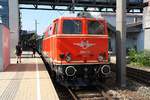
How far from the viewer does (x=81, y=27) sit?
50.9ft

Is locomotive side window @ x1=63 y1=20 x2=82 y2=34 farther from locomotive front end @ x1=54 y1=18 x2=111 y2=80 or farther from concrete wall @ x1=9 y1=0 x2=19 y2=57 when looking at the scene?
concrete wall @ x1=9 y1=0 x2=19 y2=57

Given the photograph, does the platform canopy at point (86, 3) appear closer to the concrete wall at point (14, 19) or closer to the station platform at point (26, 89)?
the concrete wall at point (14, 19)

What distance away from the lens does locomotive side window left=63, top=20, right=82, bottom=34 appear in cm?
1531

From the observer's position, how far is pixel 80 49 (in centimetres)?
1521

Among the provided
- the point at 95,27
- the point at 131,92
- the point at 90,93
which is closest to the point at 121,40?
the point at 95,27

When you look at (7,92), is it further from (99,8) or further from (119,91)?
(99,8)

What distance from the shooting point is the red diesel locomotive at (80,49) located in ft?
49.2

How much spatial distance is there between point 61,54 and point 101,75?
1.87 metres

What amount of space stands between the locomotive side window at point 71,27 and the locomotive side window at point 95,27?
0.42 metres

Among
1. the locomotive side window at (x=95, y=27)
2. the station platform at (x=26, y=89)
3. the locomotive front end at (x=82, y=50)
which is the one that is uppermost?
the locomotive side window at (x=95, y=27)

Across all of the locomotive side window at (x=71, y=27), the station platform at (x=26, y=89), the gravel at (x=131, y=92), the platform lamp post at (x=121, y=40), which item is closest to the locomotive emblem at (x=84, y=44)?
the locomotive side window at (x=71, y=27)

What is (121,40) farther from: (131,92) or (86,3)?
(86,3)

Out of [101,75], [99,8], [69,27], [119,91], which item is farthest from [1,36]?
[99,8]

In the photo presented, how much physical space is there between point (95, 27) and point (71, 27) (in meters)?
1.00
